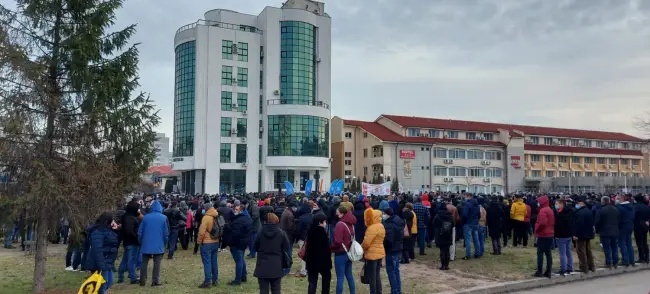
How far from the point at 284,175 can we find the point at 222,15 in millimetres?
20639

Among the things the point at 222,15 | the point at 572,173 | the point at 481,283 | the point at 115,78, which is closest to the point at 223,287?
the point at 115,78

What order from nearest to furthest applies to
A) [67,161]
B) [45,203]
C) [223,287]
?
[45,203], [67,161], [223,287]

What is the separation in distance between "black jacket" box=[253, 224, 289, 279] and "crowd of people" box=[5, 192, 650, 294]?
2 cm

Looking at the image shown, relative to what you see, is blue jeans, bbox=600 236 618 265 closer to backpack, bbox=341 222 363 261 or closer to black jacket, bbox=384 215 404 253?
black jacket, bbox=384 215 404 253

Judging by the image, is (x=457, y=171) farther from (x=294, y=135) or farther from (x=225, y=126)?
(x=225, y=126)

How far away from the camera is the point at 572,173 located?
77.0 metres

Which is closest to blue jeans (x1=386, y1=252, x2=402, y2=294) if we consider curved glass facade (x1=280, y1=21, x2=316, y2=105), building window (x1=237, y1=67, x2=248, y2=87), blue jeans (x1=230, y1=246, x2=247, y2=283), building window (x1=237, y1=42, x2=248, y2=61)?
blue jeans (x1=230, y1=246, x2=247, y2=283)

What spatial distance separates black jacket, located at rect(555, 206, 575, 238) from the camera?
1187 centimetres

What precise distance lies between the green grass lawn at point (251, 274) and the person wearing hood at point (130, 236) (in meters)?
0.39

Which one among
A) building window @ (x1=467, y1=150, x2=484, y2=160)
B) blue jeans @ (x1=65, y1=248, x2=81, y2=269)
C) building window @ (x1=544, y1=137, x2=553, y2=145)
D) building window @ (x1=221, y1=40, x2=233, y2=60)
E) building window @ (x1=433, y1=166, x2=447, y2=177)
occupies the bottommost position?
blue jeans @ (x1=65, y1=248, x2=81, y2=269)

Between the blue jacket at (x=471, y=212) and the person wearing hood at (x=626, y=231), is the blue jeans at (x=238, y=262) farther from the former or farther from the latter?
the person wearing hood at (x=626, y=231)

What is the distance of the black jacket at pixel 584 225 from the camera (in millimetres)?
12273

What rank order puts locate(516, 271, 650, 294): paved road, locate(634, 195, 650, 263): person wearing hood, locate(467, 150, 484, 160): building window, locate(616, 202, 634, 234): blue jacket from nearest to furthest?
locate(516, 271, 650, 294): paved road → locate(616, 202, 634, 234): blue jacket → locate(634, 195, 650, 263): person wearing hood → locate(467, 150, 484, 160): building window

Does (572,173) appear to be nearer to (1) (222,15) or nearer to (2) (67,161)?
(1) (222,15)
